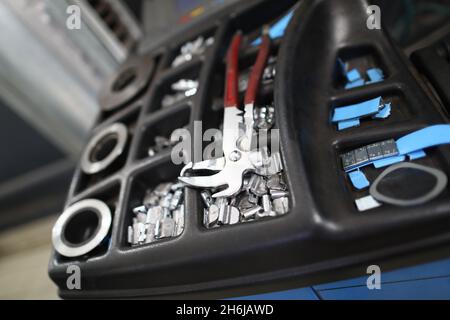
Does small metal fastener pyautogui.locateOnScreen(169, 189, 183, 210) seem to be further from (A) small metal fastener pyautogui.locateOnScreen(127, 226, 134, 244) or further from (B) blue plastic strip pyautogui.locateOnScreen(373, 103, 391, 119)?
(B) blue plastic strip pyautogui.locateOnScreen(373, 103, 391, 119)

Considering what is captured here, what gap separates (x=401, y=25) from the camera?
0.89m

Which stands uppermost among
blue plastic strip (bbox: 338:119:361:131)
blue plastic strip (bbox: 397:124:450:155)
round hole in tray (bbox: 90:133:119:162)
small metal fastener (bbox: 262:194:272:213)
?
round hole in tray (bbox: 90:133:119:162)

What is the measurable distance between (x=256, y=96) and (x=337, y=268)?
276mm

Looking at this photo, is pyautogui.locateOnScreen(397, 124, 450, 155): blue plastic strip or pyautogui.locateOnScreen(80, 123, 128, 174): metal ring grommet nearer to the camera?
pyautogui.locateOnScreen(397, 124, 450, 155): blue plastic strip

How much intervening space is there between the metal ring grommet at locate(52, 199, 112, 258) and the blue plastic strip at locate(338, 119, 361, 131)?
367 mm

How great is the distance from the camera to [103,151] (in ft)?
2.13

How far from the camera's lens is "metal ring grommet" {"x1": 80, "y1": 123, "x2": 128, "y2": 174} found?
0.60m

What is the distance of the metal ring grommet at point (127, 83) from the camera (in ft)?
2.30

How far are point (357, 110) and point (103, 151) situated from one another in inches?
18.3

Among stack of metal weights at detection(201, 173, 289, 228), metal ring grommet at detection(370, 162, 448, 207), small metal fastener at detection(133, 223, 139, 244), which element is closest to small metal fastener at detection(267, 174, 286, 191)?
stack of metal weights at detection(201, 173, 289, 228)

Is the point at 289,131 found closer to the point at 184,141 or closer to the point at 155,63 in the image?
the point at 184,141

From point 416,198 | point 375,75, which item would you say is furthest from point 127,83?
point 416,198

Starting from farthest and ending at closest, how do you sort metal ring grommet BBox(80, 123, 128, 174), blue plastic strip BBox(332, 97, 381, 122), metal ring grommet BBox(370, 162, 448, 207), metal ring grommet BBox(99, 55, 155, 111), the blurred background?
1. the blurred background
2. metal ring grommet BBox(99, 55, 155, 111)
3. metal ring grommet BBox(80, 123, 128, 174)
4. blue plastic strip BBox(332, 97, 381, 122)
5. metal ring grommet BBox(370, 162, 448, 207)
